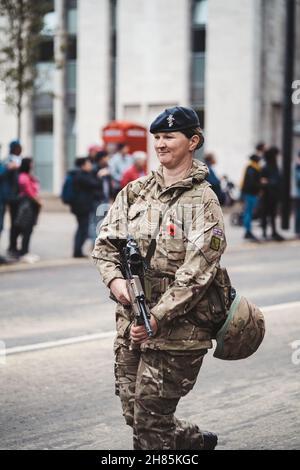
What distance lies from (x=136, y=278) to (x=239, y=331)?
546 millimetres

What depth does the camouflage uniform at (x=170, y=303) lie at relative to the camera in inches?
149

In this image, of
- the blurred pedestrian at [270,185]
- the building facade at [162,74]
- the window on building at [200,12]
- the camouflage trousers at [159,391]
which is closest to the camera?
the camouflage trousers at [159,391]

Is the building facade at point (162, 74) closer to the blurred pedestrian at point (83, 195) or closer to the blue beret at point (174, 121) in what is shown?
the blurred pedestrian at point (83, 195)

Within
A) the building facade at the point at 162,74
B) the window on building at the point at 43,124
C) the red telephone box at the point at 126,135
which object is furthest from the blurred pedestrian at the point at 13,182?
the window on building at the point at 43,124

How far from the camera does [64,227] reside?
2039cm

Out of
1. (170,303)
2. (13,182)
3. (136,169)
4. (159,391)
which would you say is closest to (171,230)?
(170,303)

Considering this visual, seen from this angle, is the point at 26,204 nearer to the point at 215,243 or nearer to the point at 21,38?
the point at 21,38

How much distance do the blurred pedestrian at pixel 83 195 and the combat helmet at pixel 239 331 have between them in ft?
33.1

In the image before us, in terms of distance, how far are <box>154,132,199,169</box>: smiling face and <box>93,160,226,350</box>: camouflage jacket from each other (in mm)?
94

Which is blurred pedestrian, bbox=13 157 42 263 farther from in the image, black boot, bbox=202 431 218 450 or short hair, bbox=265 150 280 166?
black boot, bbox=202 431 218 450

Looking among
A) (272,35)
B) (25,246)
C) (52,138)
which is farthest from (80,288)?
(52,138)

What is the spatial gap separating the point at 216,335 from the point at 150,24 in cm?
2688

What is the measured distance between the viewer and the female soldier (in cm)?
380

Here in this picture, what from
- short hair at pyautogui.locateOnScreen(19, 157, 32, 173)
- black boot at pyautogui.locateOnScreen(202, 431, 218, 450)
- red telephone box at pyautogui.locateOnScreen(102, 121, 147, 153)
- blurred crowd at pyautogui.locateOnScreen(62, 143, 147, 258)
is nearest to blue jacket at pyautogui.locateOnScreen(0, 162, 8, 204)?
short hair at pyautogui.locateOnScreen(19, 157, 32, 173)
